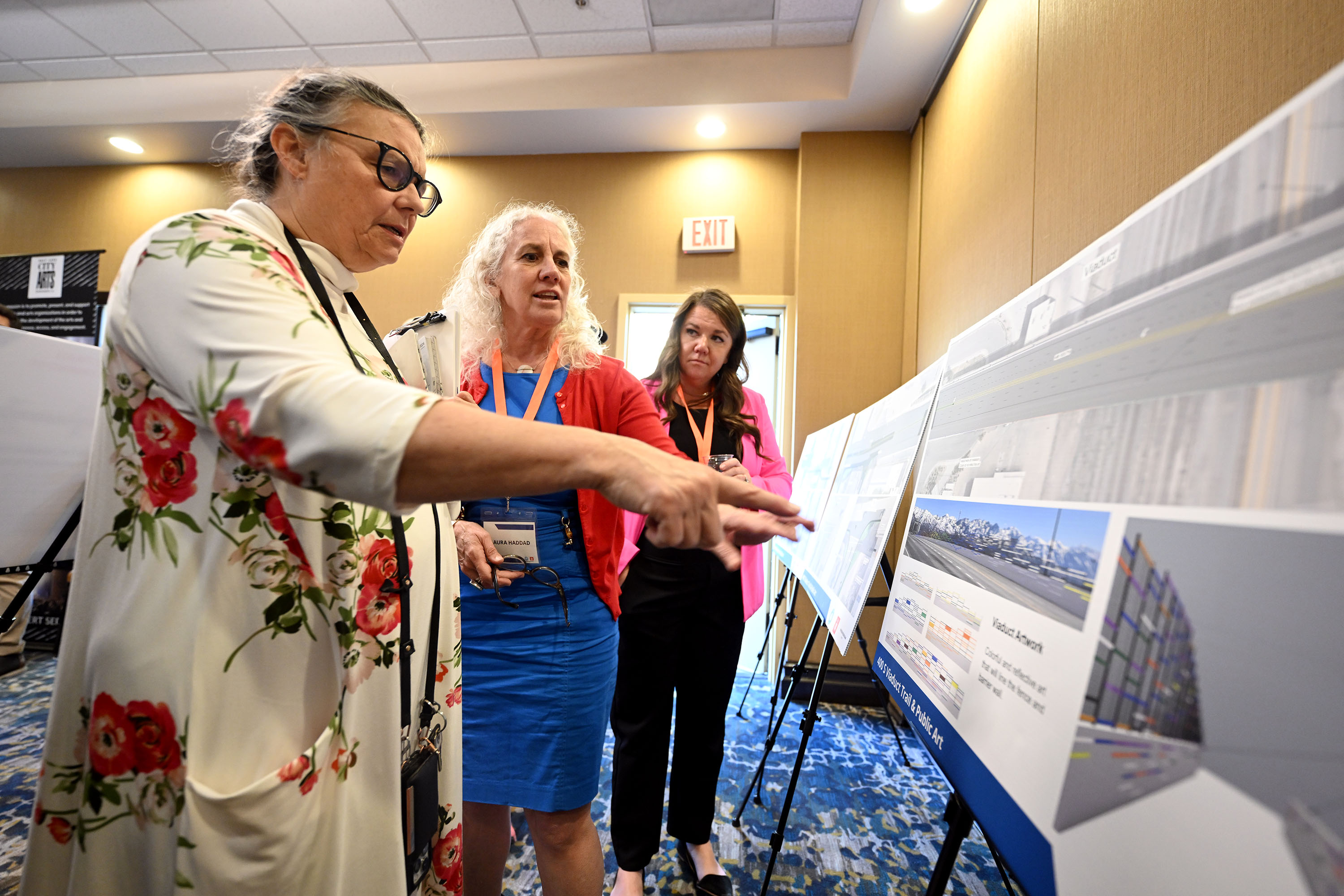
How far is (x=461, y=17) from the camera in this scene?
2.97 m

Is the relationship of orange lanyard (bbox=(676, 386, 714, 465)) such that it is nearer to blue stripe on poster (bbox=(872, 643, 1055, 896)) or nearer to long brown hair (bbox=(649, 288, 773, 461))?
long brown hair (bbox=(649, 288, 773, 461))

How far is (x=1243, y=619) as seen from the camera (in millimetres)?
405

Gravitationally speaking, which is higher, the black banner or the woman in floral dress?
the black banner

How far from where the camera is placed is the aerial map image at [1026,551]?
566mm

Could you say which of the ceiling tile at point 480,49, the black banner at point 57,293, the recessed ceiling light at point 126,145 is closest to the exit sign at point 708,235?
the ceiling tile at point 480,49

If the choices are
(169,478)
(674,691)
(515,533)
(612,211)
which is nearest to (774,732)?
(674,691)

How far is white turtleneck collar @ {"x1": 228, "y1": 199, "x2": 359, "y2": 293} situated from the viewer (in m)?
0.69

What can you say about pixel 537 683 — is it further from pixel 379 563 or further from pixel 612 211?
pixel 612 211

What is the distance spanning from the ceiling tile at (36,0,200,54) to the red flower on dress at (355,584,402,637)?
429 centimetres

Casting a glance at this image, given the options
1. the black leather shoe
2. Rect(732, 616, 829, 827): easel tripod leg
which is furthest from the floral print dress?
the black leather shoe

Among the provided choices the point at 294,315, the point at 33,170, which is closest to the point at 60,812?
the point at 294,315

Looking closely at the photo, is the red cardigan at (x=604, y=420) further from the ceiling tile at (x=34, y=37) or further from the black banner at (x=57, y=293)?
the black banner at (x=57, y=293)

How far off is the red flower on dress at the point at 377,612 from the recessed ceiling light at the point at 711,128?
3425 mm

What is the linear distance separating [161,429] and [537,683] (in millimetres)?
841
